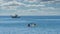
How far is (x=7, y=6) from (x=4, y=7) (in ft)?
0.14

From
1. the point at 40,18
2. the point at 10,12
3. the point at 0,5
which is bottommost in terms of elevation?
the point at 40,18

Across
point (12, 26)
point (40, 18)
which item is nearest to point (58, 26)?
point (40, 18)

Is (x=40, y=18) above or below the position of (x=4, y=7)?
below

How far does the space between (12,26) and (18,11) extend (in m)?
0.22

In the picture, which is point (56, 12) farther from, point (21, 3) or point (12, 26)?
point (12, 26)

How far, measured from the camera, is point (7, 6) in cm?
178

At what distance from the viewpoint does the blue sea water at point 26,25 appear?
1.74 metres

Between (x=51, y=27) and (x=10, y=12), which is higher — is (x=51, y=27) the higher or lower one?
the lower one

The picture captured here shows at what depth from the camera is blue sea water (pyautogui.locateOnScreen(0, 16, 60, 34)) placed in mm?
1741

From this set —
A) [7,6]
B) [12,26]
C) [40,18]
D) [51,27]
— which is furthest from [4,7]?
[51,27]

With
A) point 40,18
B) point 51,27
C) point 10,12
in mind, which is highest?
point 10,12

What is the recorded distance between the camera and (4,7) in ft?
5.83

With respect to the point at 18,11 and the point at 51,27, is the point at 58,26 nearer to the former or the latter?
the point at 51,27

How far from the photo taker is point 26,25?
69.2 inches
